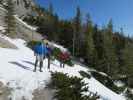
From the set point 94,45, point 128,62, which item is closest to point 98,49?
point 94,45

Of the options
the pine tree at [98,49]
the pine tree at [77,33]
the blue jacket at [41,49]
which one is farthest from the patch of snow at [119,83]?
the blue jacket at [41,49]

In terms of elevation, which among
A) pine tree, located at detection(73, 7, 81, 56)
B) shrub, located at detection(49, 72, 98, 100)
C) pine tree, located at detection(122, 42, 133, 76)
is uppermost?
shrub, located at detection(49, 72, 98, 100)

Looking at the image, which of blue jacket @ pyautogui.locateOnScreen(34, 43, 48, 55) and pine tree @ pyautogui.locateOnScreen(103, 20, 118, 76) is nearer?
blue jacket @ pyautogui.locateOnScreen(34, 43, 48, 55)

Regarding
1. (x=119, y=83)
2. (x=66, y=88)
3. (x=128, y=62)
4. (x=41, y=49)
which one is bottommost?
(x=119, y=83)

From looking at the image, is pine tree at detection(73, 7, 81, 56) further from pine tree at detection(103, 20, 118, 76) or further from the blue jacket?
the blue jacket

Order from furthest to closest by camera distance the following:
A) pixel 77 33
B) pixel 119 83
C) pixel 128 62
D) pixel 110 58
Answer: pixel 77 33, pixel 110 58, pixel 128 62, pixel 119 83

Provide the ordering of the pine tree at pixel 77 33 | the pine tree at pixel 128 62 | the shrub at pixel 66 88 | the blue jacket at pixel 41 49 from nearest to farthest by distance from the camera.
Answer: the shrub at pixel 66 88, the blue jacket at pixel 41 49, the pine tree at pixel 128 62, the pine tree at pixel 77 33

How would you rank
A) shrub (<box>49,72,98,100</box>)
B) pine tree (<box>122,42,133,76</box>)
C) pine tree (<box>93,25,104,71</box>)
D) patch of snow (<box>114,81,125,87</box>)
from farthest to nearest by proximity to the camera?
pine tree (<box>93,25,104,71</box>)
pine tree (<box>122,42,133,76</box>)
patch of snow (<box>114,81,125,87</box>)
shrub (<box>49,72,98,100</box>)

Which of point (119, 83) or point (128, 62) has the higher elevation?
point (128, 62)

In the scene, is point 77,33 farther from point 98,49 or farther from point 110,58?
point 110,58

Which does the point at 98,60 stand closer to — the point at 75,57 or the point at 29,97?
the point at 75,57

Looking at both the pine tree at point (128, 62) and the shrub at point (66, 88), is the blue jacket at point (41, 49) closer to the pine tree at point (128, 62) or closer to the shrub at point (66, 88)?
the shrub at point (66, 88)

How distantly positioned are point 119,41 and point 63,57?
59.8 m

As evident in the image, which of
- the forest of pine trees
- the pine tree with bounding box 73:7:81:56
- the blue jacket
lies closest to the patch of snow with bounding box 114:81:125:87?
the forest of pine trees
